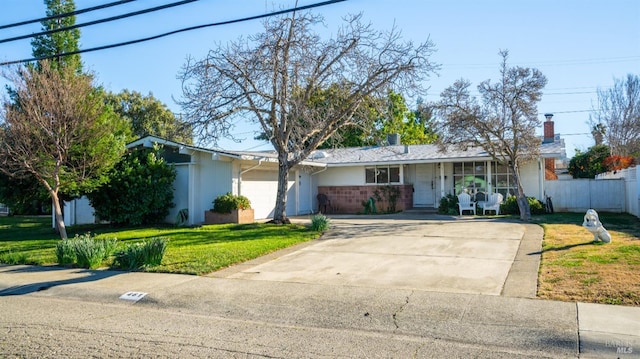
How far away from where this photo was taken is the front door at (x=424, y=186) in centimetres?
2444

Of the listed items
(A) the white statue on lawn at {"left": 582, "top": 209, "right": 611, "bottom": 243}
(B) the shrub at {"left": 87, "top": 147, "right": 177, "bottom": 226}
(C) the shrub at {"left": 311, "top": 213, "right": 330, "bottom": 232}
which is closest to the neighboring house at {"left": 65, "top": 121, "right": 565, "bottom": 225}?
(B) the shrub at {"left": 87, "top": 147, "right": 177, "bottom": 226}

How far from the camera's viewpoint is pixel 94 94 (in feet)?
51.0

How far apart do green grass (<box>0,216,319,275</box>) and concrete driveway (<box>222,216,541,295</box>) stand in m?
0.71

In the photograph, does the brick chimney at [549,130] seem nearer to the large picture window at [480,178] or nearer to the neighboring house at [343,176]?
the neighboring house at [343,176]

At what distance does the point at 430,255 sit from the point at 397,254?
75cm

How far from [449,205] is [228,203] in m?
9.76

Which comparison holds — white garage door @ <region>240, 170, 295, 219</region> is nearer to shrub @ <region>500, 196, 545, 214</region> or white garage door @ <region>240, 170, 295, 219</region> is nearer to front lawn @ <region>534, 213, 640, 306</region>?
shrub @ <region>500, 196, 545, 214</region>

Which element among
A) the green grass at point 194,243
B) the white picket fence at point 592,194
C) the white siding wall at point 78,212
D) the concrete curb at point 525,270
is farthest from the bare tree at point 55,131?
the white picket fence at point 592,194

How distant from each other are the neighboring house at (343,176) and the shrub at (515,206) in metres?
1.05

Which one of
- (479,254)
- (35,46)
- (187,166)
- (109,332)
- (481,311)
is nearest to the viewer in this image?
(109,332)

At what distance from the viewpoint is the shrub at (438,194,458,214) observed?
21.1 meters

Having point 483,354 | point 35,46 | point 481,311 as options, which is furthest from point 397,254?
point 35,46

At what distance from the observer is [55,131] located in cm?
1358

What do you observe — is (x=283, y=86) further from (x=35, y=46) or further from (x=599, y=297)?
(x=35, y=46)
